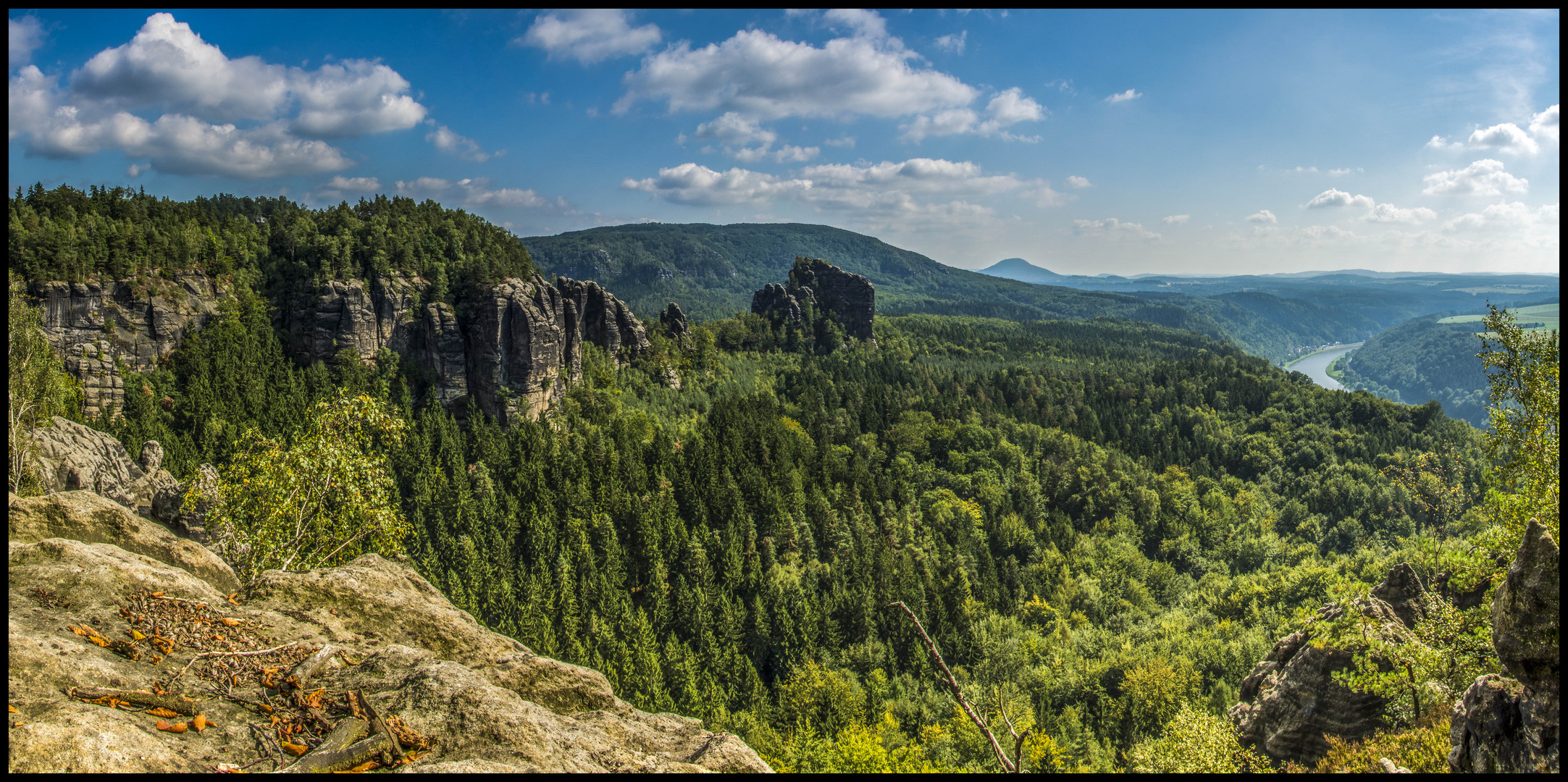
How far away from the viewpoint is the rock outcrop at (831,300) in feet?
539

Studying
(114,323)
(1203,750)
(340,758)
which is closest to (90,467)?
(340,758)

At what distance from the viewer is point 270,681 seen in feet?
29.6

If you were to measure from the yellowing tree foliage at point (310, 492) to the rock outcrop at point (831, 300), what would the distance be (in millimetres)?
143019

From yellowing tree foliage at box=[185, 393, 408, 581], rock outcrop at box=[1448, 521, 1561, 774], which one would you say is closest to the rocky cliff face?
yellowing tree foliage at box=[185, 393, 408, 581]

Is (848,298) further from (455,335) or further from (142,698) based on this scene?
(142,698)

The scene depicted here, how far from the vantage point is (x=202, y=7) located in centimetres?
837

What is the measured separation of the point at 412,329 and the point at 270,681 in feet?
292

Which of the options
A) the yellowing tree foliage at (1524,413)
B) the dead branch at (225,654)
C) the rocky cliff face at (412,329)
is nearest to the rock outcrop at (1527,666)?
the yellowing tree foliage at (1524,413)

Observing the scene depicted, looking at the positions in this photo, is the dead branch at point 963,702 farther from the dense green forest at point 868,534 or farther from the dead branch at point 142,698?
the dense green forest at point 868,534

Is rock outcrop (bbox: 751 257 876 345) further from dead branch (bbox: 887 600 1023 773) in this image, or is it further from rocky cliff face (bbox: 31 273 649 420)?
dead branch (bbox: 887 600 1023 773)

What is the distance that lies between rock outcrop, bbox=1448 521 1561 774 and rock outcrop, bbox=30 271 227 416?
90.8 metres

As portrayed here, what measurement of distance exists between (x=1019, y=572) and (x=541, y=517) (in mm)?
54810

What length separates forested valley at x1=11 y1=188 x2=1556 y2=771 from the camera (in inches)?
2167

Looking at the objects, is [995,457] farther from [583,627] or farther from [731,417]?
[583,627]
